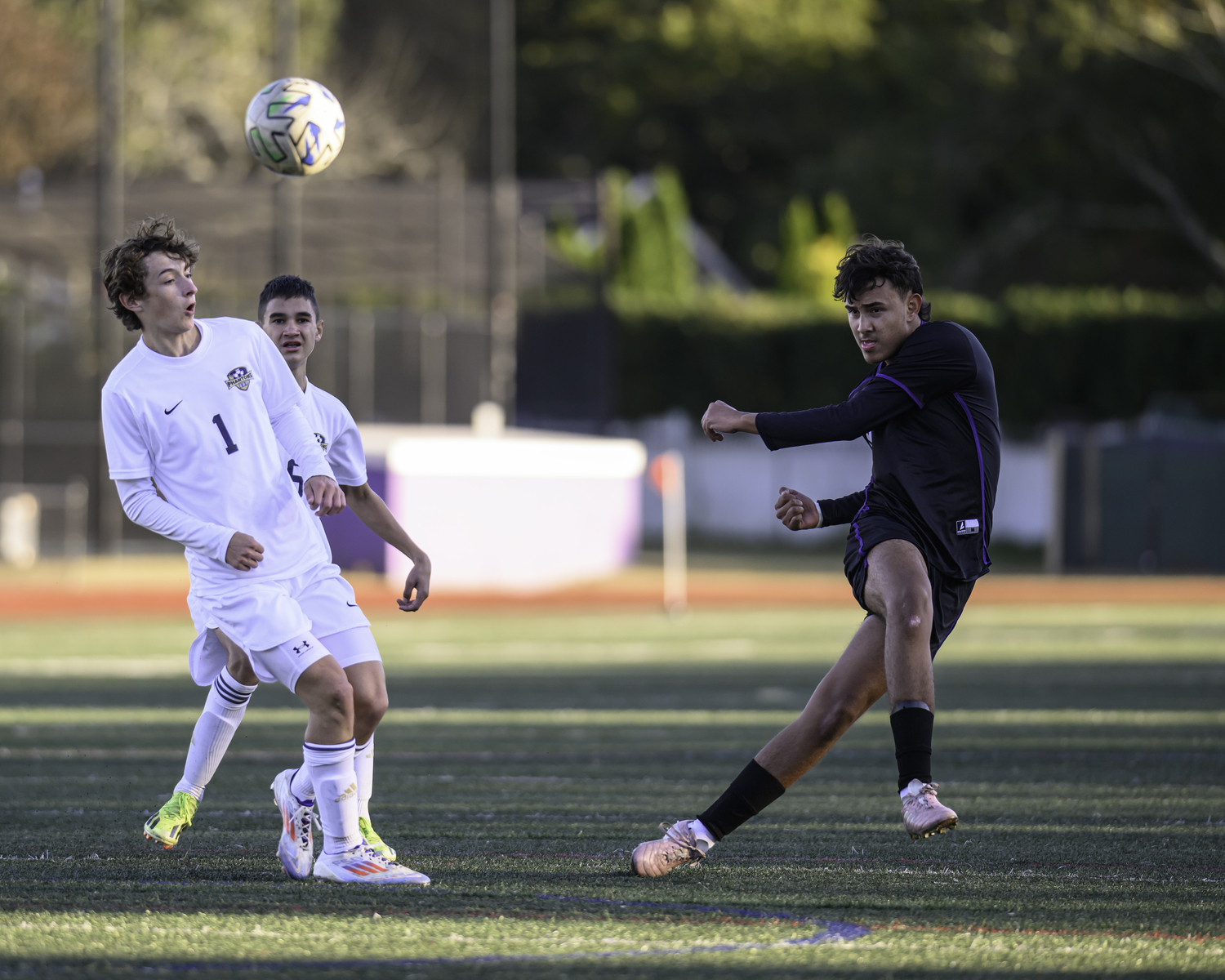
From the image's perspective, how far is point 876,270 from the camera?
5.61 metres

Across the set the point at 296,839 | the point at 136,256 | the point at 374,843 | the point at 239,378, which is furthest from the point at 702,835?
the point at 136,256

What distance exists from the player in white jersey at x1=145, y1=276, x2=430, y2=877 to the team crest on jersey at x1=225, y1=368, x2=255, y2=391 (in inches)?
11.7

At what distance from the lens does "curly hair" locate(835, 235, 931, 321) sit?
5.61 metres

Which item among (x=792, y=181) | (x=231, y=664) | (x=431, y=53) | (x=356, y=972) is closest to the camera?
(x=356, y=972)

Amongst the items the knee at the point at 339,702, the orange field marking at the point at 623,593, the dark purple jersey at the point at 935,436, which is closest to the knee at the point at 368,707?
the knee at the point at 339,702

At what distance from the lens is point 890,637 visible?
548 cm

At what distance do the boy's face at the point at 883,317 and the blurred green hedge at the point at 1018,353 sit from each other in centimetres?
2618

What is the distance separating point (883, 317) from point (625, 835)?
7.67ft

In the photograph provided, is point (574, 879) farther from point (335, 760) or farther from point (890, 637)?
point (890, 637)

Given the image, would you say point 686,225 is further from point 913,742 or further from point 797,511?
point 913,742

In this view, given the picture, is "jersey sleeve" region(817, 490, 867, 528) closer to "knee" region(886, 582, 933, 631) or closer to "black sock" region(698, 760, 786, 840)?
"knee" region(886, 582, 933, 631)

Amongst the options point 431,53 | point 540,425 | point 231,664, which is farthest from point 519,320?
point 231,664

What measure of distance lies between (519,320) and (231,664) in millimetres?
28139

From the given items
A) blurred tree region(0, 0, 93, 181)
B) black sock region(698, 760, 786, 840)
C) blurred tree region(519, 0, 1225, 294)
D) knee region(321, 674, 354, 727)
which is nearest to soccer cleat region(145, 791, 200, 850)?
knee region(321, 674, 354, 727)
